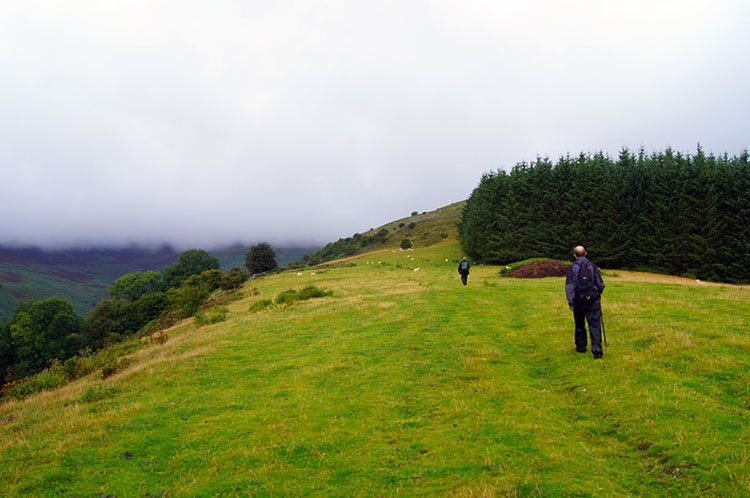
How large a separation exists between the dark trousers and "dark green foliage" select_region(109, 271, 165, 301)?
378ft

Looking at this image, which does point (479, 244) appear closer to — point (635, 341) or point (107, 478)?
point (635, 341)

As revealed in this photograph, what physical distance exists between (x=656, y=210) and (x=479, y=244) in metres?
25.4

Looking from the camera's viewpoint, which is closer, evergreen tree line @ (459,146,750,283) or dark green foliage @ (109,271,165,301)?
evergreen tree line @ (459,146,750,283)

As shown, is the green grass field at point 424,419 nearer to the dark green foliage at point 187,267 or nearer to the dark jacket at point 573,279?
the dark jacket at point 573,279

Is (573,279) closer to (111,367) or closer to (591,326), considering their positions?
(591,326)

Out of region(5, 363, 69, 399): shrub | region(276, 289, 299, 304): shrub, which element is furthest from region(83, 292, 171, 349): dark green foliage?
region(5, 363, 69, 399): shrub

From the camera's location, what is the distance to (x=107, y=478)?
6.89 m

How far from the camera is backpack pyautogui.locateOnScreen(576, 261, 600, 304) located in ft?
36.0

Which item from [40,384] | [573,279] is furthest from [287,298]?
[573,279]

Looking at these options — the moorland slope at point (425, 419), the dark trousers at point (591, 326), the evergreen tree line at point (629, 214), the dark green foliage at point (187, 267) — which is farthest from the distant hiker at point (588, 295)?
the dark green foliage at point (187, 267)

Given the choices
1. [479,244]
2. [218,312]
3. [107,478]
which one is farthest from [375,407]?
[479,244]

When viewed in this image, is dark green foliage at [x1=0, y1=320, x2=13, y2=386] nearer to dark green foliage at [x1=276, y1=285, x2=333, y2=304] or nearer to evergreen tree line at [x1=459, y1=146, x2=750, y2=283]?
dark green foliage at [x1=276, y1=285, x2=333, y2=304]

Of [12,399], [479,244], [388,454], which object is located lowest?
[12,399]

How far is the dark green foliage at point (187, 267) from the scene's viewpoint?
10912cm
